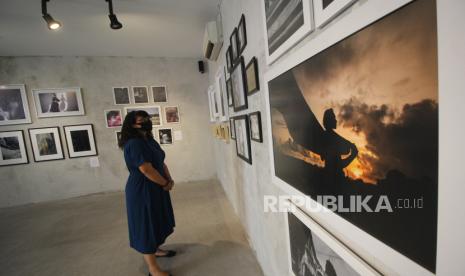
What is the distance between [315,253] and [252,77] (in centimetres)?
92

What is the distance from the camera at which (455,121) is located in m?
0.28

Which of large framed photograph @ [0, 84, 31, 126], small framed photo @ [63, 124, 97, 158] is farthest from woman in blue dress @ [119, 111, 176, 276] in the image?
large framed photograph @ [0, 84, 31, 126]

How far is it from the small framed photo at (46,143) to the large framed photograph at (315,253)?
4240mm

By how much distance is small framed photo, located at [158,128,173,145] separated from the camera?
3895 mm

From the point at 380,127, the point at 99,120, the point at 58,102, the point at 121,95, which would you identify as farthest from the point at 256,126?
the point at 58,102

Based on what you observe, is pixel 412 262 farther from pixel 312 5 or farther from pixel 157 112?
pixel 157 112

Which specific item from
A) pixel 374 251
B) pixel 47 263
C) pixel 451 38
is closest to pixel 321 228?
pixel 374 251

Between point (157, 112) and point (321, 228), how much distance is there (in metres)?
3.75

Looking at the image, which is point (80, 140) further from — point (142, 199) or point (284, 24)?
point (284, 24)

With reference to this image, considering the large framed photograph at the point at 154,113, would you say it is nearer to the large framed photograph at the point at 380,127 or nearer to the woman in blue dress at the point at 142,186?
the woman in blue dress at the point at 142,186

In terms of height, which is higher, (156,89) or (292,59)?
(156,89)

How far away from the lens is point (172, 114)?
3938 millimetres

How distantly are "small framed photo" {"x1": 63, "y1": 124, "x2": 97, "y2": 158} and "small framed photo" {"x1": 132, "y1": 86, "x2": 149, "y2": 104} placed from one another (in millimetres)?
931

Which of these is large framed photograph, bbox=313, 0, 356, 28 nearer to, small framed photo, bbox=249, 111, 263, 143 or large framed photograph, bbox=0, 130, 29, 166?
small framed photo, bbox=249, 111, 263, 143
